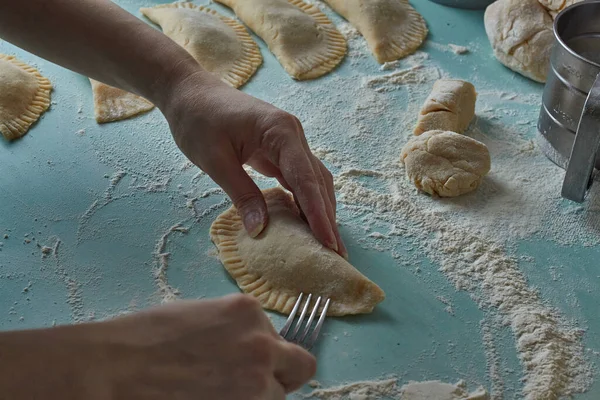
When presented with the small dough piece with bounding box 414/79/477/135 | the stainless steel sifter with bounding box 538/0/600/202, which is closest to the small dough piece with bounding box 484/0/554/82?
the stainless steel sifter with bounding box 538/0/600/202

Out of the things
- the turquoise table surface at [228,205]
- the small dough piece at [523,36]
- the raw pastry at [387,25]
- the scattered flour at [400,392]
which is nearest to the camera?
the scattered flour at [400,392]

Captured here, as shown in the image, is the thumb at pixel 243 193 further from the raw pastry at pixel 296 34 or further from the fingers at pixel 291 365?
the raw pastry at pixel 296 34

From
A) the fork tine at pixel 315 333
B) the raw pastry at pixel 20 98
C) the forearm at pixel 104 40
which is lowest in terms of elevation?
the fork tine at pixel 315 333

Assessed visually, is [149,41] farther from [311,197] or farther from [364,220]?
[364,220]

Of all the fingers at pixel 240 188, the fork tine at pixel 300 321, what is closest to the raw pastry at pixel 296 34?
the fingers at pixel 240 188

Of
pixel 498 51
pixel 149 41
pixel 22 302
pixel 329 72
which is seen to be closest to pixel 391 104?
pixel 329 72
